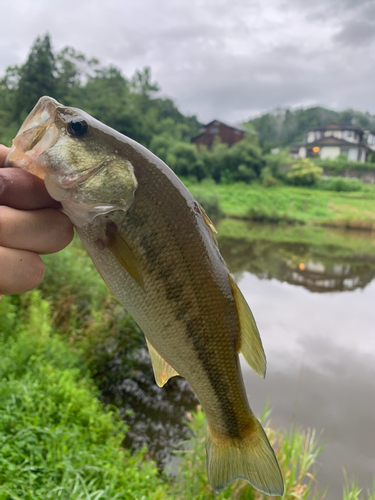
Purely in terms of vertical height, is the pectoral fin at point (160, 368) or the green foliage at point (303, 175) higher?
the green foliage at point (303, 175)

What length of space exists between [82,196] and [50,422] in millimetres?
3154

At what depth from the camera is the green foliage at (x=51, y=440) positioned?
2.83 meters

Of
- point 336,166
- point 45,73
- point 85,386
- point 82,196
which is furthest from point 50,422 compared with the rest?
point 336,166

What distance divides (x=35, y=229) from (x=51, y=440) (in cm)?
287

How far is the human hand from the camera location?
1065 mm

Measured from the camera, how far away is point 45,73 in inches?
1145

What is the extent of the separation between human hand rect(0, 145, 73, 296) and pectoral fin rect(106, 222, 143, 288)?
0.52 feet

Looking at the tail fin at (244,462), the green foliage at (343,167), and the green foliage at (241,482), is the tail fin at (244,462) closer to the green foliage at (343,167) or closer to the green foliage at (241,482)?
the green foliage at (241,482)

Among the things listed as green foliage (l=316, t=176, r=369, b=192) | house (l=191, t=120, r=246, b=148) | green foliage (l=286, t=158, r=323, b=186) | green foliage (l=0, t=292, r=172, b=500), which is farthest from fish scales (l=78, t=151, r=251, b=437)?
house (l=191, t=120, r=246, b=148)

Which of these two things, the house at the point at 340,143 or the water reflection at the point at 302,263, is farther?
the house at the point at 340,143

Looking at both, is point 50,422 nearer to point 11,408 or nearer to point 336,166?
point 11,408

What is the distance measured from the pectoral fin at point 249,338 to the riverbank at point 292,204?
28025mm

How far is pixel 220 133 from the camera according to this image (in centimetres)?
5553

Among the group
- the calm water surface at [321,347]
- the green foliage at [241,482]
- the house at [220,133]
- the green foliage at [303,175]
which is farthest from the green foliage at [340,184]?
the green foliage at [241,482]
